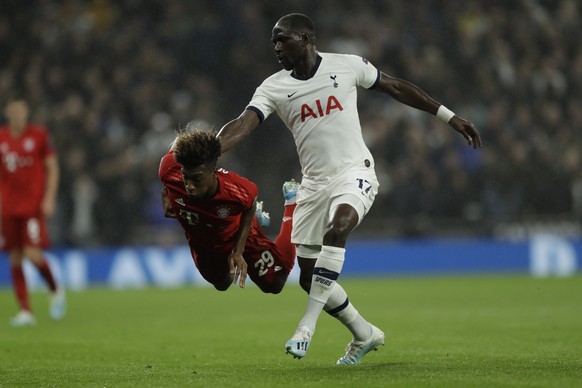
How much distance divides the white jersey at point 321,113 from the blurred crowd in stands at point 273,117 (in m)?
9.74

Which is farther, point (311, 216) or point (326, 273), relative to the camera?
point (311, 216)

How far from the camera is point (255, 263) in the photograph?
7.70m

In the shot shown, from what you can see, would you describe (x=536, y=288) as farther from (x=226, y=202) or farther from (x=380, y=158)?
(x=226, y=202)

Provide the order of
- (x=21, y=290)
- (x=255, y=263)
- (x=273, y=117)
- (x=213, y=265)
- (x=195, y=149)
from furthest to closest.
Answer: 1. (x=273, y=117)
2. (x=21, y=290)
3. (x=255, y=263)
4. (x=213, y=265)
5. (x=195, y=149)

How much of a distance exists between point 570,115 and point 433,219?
372cm

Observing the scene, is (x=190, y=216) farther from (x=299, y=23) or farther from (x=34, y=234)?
(x=34, y=234)

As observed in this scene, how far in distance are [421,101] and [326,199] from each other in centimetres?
101

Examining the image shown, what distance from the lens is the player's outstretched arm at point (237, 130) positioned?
689cm

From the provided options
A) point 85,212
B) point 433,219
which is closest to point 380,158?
point 433,219

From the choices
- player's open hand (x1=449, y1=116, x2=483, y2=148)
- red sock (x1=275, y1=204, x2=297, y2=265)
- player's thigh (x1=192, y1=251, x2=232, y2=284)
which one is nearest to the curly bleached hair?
player's thigh (x1=192, y1=251, x2=232, y2=284)

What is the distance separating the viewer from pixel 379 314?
11648 millimetres

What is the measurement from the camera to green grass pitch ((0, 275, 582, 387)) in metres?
6.14

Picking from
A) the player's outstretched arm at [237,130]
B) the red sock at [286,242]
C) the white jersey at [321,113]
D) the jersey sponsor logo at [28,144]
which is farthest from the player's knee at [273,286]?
the jersey sponsor logo at [28,144]

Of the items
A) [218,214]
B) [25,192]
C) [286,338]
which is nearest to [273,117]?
[25,192]
